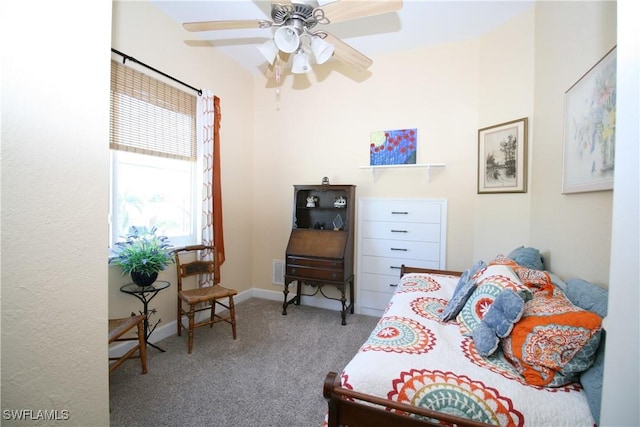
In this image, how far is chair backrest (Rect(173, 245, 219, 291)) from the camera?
253 centimetres

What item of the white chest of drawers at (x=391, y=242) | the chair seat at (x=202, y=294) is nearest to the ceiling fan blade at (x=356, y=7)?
the white chest of drawers at (x=391, y=242)

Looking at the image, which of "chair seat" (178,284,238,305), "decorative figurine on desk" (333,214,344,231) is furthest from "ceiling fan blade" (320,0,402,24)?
"chair seat" (178,284,238,305)

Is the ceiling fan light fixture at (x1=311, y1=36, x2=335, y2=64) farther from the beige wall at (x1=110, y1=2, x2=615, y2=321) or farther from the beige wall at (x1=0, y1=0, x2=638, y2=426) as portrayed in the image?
the beige wall at (x1=0, y1=0, x2=638, y2=426)

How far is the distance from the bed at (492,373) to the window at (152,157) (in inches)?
85.2

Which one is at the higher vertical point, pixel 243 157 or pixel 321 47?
pixel 321 47

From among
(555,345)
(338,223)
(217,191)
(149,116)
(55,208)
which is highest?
(149,116)

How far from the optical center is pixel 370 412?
39.7 inches

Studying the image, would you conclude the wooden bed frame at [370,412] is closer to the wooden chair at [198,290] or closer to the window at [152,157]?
the wooden chair at [198,290]

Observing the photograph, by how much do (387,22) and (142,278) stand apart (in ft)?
9.98

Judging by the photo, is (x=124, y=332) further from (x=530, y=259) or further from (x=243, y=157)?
(x=530, y=259)

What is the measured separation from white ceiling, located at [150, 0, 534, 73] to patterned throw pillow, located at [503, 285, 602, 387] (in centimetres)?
247

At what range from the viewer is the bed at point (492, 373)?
92 centimetres

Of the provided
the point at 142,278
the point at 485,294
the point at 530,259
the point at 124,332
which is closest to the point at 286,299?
the point at 142,278

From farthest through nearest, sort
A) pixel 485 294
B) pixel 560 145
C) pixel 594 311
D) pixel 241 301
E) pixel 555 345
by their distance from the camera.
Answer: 1. pixel 241 301
2. pixel 560 145
3. pixel 485 294
4. pixel 594 311
5. pixel 555 345
